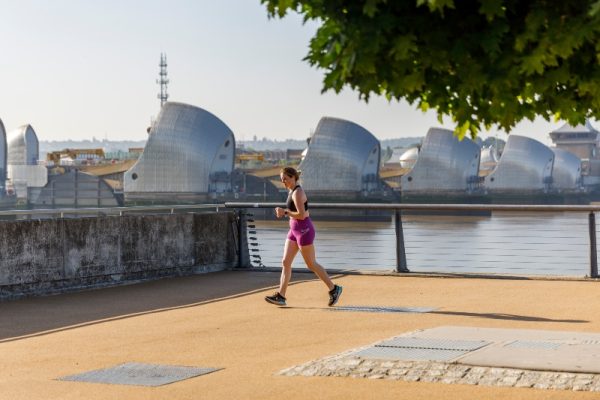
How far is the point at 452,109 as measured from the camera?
17.7ft

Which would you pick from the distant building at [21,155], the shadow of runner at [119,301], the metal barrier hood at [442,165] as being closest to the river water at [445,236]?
the metal barrier hood at [442,165]

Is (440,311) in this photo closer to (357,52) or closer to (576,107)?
(576,107)

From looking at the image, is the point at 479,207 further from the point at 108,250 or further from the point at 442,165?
the point at 442,165

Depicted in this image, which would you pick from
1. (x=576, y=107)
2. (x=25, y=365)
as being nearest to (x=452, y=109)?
(x=576, y=107)

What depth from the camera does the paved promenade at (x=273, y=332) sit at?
7098 millimetres

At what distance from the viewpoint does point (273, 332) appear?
32.2 feet

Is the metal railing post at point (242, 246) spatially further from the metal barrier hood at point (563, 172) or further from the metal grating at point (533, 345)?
the metal barrier hood at point (563, 172)

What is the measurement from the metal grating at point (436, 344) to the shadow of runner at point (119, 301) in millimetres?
3030

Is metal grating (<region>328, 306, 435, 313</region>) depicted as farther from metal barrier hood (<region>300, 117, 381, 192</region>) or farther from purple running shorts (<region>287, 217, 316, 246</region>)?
metal barrier hood (<region>300, 117, 381, 192</region>)

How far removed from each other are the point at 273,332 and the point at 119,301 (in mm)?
3102

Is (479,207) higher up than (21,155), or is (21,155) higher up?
(21,155)

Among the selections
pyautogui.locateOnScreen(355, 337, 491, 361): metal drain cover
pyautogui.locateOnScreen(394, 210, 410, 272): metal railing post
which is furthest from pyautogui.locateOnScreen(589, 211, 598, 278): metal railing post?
pyautogui.locateOnScreen(355, 337, 491, 361): metal drain cover

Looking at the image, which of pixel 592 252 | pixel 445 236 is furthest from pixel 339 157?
pixel 592 252

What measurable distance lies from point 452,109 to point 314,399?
207 centimetres
